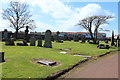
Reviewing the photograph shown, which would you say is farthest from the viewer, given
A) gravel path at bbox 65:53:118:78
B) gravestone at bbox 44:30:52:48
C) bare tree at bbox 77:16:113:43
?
bare tree at bbox 77:16:113:43

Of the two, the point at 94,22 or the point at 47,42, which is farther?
the point at 94,22

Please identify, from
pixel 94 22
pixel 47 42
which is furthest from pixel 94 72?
pixel 94 22

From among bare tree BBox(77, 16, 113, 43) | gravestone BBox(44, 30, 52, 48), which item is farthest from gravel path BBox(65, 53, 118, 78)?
bare tree BBox(77, 16, 113, 43)

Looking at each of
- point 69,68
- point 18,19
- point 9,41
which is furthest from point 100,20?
point 69,68

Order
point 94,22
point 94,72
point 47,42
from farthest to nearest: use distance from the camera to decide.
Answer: point 94,22
point 47,42
point 94,72

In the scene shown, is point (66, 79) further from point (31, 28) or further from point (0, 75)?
point (31, 28)

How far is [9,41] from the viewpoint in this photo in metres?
20.7

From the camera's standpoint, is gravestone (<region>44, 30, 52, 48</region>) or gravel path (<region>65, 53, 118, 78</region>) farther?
gravestone (<region>44, 30, 52, 48</region>)

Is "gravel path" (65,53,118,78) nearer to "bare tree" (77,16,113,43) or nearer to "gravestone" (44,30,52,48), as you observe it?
"gravestone" (44,30,52,48)

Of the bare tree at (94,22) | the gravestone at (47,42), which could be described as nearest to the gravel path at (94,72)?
the gravestone at (47,42)

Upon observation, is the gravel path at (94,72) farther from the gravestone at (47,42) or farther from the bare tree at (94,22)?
the bare tree at (94,22)

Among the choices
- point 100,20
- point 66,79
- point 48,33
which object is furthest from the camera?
point 100,20

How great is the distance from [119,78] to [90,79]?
1697mm

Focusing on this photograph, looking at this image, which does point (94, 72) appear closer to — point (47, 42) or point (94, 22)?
point (47, 42)
